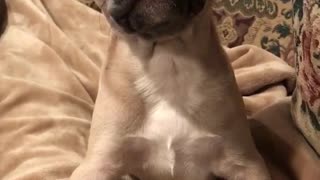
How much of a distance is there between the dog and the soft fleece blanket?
0.08m

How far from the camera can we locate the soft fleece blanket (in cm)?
134

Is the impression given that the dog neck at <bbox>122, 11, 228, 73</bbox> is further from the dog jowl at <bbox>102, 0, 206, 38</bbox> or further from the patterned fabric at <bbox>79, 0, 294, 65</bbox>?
the patterned fabric at <bbox>79, 0, 294, 65</bbox>

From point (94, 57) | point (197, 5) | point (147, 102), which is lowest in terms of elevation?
point (94, 57)

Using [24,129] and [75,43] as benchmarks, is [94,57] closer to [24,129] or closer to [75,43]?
[75,43]

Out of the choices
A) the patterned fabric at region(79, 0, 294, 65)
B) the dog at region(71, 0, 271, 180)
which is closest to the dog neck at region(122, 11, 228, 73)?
the dog at region(71, 0, 271, 180)

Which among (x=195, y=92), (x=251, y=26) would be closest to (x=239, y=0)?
(x=251, y=26)

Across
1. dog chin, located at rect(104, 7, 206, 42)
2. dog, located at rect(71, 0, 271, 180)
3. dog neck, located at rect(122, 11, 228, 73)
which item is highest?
dog chin, located at rect(104, 7, 206, 42)

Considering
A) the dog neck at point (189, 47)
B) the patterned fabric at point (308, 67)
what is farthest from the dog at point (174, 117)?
the patterned fabric at point (308, 67)

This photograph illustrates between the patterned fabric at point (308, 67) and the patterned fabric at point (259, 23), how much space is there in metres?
0.42

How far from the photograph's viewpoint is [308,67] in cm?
118

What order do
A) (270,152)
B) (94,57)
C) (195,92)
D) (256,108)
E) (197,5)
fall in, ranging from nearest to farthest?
(197,5) < (195,92) < (270,152) < (256,108) < (94,57)

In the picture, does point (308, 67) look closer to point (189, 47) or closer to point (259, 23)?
point (189, 47)

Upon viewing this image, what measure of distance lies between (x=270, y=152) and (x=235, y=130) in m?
0.15

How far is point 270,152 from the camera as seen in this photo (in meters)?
1.33
